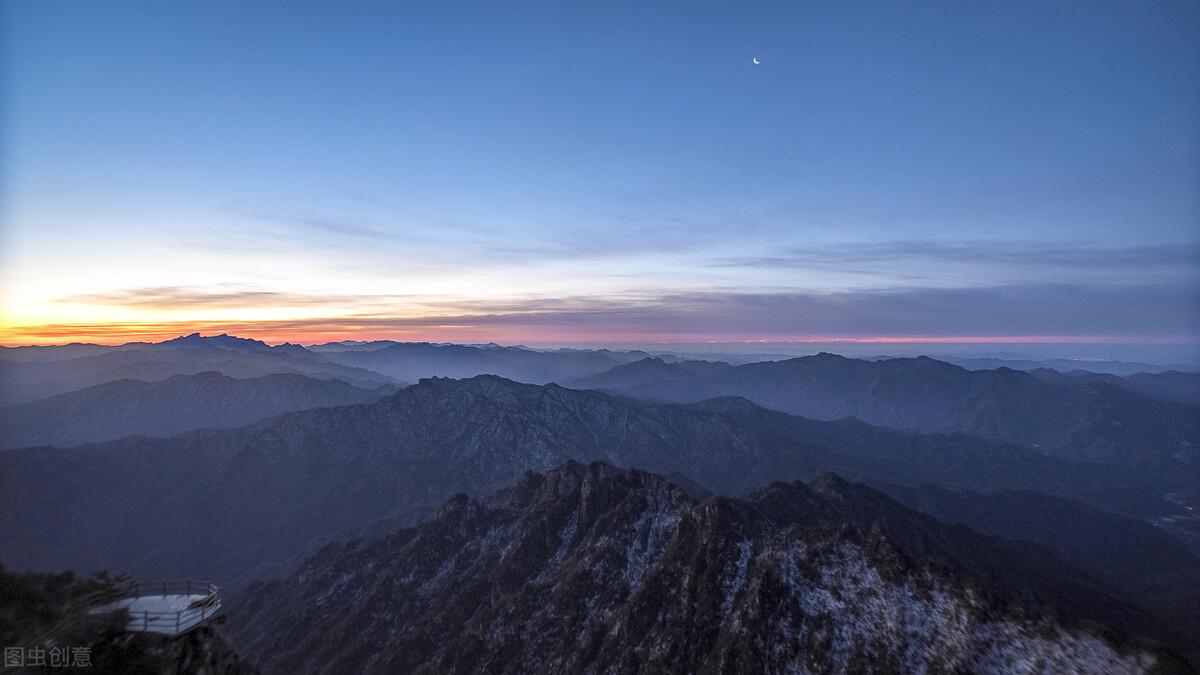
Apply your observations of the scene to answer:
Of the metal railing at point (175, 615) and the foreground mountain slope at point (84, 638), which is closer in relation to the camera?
the foreground mountain slope at point (84, 638)

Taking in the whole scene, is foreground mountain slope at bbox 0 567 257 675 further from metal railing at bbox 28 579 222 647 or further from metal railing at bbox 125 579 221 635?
metal railing at bbox 125 579 221 635

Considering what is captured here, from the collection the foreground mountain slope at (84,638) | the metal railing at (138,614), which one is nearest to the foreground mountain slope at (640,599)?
the foreground mountain slope at (84,638)

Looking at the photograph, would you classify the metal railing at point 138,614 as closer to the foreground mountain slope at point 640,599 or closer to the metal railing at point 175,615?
the metal railing at point 175,615

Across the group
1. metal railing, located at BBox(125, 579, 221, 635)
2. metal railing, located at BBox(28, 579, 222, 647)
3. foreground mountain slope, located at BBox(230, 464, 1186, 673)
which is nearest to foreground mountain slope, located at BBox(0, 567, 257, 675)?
metal railing, located at BBox(28, 579, 222, 647)

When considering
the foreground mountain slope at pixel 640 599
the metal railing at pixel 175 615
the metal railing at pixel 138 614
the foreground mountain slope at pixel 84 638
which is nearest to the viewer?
the foreground mountain slope at pixel 84 638

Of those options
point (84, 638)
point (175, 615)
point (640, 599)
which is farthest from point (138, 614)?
point (640, 599)

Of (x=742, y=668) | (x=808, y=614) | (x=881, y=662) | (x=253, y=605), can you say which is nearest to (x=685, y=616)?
(x=742, y=668)

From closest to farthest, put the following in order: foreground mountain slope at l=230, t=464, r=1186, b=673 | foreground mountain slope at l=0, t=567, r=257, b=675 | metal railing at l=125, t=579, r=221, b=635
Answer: foreground mountain slope at l=0, t=567, r=257, b=675
metal railing at l=125, t=579, r=221, b=635
foreground mountain slope at l=230, t=464, r=1186, b=673

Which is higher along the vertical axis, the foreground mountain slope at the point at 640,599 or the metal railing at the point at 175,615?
the metal railing at the point at 175,615

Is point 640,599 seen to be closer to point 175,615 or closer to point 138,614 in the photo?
point 175,615
